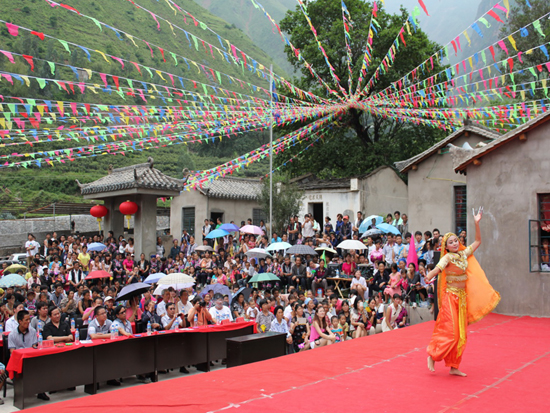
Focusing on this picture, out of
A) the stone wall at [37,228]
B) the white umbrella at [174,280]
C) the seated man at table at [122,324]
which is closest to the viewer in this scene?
the seated man at table at [122,324]

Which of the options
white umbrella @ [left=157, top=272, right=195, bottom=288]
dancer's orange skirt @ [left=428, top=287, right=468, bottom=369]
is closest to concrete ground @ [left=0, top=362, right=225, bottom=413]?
white umbrella @ [left=157, top=272, right=195, bottom=288]

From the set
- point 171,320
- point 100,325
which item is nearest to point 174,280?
point 171,320

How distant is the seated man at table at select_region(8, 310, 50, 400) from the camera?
766 cm

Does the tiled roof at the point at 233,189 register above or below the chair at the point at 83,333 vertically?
above

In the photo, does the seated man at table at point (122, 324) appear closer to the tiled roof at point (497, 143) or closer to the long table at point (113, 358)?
the long table at point (113, 358)

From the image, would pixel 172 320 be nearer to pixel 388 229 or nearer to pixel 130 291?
pixel 130 291

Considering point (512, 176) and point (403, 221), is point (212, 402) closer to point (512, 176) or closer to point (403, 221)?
point (512, 176)

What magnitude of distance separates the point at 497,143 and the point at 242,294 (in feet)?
20.3

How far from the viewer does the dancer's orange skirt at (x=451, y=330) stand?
5461mm

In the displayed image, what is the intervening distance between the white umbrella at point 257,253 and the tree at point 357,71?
916 centimetres

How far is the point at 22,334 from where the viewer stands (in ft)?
25.6

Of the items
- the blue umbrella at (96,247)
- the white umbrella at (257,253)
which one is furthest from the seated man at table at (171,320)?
the blue umbrella at (96,247)

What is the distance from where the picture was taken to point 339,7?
74.5 feet

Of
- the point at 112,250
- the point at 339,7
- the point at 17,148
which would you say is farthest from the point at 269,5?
the point at 112,250
